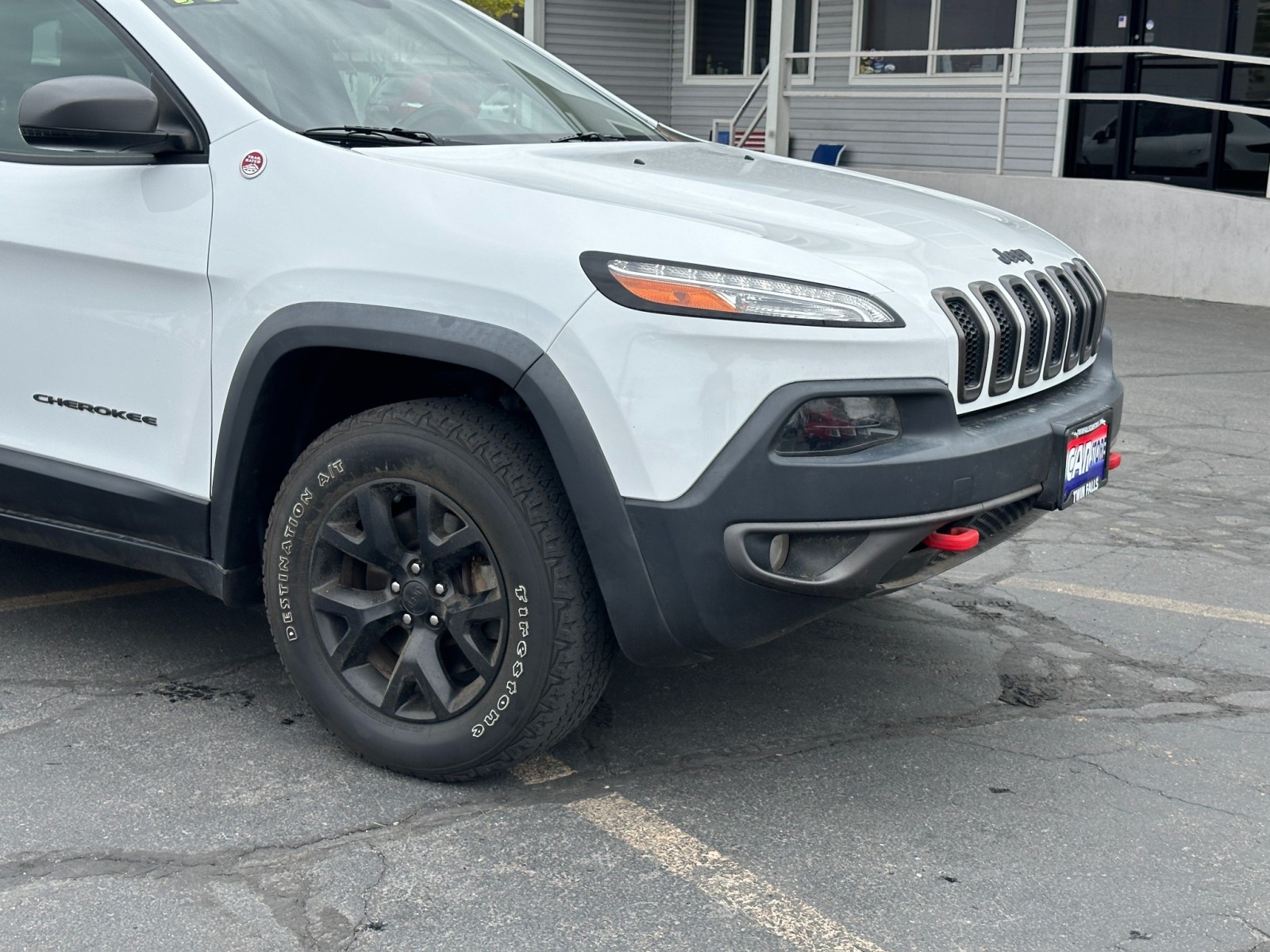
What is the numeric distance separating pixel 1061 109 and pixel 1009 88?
0.84 metres

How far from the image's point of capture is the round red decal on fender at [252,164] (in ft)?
10.5

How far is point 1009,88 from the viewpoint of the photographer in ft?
52.2

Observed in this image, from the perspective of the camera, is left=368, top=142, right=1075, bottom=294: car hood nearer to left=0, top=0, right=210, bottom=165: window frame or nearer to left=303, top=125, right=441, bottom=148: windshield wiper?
left=303, top=125, right=441, bottom=148: windshield wiper

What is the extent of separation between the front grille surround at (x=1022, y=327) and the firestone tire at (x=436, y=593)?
0.93 m

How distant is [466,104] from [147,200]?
2.90ft

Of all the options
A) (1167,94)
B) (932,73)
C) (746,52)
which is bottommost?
(1167,94)

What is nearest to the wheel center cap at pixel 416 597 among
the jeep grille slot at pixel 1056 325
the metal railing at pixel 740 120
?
the jeep grille slot at pixel 1056 325

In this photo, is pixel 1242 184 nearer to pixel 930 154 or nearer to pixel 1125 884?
pixel 930 154

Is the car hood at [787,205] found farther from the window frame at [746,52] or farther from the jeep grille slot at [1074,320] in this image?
the window frame at [746,52]

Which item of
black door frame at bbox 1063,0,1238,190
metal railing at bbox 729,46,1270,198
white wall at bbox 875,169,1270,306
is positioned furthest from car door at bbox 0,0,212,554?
black door frame at bbox 1063,0,1238,190

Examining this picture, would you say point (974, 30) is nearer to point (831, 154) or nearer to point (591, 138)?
point (831, 154)

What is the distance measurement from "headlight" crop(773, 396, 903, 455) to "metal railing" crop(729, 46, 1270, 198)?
33.4 ft

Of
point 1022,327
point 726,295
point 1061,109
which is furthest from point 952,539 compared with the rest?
point 1061,109

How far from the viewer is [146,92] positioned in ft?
10.5
